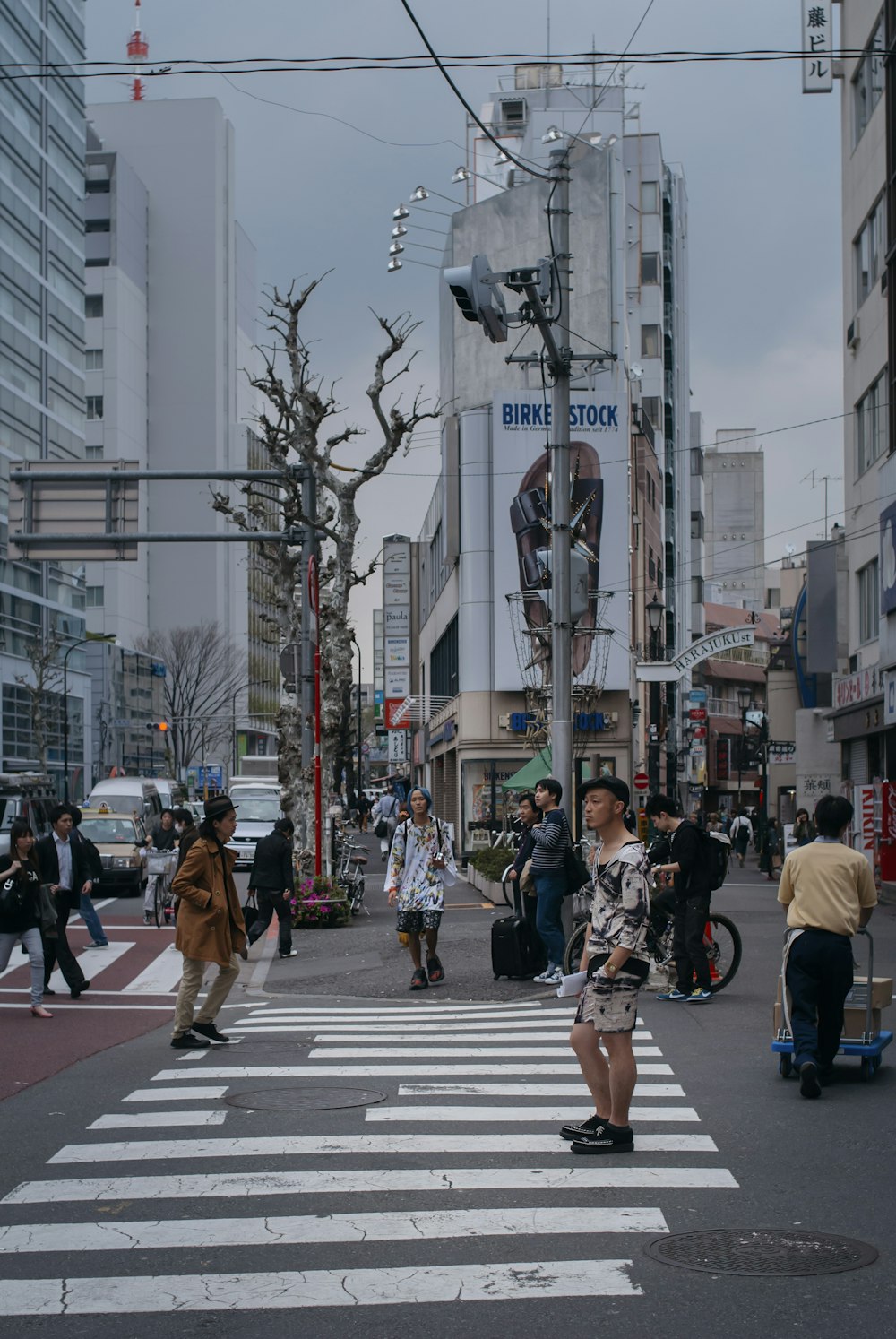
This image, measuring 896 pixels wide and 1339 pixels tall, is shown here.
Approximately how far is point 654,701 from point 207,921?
56.2m

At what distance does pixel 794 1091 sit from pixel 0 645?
6830cm

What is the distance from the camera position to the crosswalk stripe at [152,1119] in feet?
29.4

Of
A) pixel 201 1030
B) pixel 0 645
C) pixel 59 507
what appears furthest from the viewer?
pixel 0 645

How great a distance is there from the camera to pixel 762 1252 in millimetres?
6195

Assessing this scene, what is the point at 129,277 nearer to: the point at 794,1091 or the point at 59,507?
the point at 59,507

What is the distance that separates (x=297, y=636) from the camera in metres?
32.8

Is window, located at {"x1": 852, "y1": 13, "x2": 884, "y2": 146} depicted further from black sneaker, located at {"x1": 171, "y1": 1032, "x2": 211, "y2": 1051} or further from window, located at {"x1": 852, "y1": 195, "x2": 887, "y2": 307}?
black sneaker, located at {"x1": 171, "y1": 1032, "x2": 211, "y2": 1051}

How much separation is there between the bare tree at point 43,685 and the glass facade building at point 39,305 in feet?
1.02

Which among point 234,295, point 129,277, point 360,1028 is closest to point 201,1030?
point 360,1028

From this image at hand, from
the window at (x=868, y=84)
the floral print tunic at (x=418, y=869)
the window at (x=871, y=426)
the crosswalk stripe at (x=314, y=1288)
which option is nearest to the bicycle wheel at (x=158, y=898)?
the floral print tunic at (x=418, y=869)

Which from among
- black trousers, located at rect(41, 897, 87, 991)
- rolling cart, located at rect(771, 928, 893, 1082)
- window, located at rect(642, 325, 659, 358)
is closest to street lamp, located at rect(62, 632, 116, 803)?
window, located at rect(642, 325, 659, 358)

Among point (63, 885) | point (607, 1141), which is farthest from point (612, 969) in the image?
point (63, 885)

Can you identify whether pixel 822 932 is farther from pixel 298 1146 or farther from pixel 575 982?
pixel 298 1146

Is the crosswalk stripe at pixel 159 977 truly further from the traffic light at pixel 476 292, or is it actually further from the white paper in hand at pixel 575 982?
the white paper in hand at pixel 575 982
